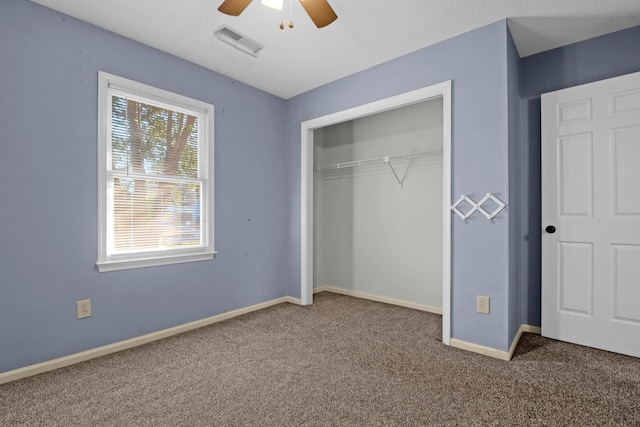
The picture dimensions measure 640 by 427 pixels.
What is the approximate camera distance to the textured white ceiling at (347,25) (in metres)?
2.25

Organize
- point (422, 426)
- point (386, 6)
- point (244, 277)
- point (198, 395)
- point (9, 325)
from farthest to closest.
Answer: point (244, 277)
point (386, 6)
point (9, 325)
point (198, 395)
point (422, 426)

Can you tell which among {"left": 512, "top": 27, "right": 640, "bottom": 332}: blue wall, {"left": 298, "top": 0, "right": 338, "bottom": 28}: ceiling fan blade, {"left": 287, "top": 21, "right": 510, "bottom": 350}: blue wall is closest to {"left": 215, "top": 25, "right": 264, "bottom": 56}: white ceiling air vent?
{"left": 298, "top": 0, "right": 338, "bottom": 28}: ceiling fan blade

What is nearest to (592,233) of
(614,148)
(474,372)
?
(614,148)

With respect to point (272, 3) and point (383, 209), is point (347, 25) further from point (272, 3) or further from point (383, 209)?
point (383, 209)

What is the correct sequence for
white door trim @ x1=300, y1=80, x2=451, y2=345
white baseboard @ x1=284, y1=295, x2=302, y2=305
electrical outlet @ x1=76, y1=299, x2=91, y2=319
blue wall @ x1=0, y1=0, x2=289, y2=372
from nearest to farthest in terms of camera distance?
blue wall @ x1=0, y1=0, x2=289, y2=372 → electrical outlet @ x1=76, y1=299, x2=91, y2=319 → white door trim @ x1=300, y1=80, x2=451, y2=345 → white baseboard @ x1=284, y1=295, x2=302, y2=305

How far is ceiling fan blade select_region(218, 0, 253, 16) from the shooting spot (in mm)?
1785

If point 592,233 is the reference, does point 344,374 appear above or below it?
below

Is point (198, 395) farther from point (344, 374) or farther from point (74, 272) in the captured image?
point (74, 272)

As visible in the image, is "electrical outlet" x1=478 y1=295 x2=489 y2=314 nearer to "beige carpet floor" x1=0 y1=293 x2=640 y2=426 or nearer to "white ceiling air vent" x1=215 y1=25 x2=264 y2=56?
"beige carpet floor" x1=0 y1=293 x2=640 y2=426

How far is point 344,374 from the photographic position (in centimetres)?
216

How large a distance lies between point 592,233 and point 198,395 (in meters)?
3.13

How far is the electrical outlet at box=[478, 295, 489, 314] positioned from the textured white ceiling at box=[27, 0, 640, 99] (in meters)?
2.12

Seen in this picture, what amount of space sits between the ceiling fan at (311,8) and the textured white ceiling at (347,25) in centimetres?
42

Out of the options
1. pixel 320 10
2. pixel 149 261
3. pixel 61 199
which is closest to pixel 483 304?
pixel 320 10
